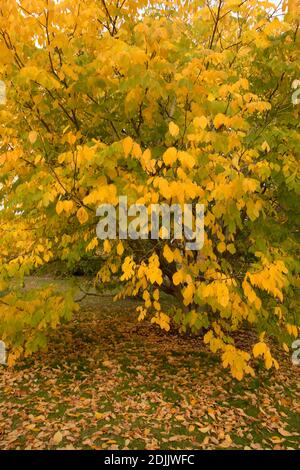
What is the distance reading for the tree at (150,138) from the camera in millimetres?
3443

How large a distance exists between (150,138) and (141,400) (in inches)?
140

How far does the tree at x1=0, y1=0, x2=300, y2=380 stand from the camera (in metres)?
3.44

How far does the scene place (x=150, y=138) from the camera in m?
4.85

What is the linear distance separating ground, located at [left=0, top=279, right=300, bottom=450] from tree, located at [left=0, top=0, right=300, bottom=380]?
39.4 inches

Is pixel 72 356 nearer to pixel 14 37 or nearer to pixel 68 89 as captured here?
pixel 68 89

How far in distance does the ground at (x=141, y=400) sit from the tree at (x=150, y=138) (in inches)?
39.4

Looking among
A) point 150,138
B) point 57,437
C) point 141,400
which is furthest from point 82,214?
point 141,400

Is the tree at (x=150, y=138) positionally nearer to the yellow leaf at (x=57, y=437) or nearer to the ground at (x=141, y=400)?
the ground at (x=141, y=400)

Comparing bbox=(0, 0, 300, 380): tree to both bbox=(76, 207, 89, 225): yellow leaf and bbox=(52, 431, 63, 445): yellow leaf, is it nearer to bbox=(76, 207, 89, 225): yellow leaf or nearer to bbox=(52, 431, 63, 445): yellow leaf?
bbox=(76, 207, 89, 225): yellow leaf
